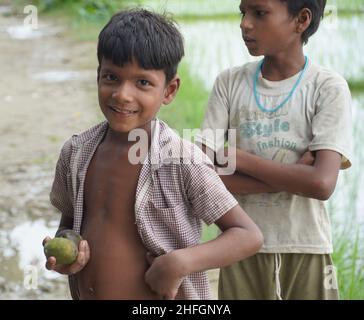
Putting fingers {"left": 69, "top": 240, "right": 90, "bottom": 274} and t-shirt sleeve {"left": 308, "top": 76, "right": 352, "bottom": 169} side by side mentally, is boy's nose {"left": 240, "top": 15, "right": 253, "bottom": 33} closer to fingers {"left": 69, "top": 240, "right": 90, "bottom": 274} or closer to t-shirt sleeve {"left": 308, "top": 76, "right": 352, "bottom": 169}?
t-shirt sleeve {"left": 308, "top": 76, "right": 352, "bottom": 169}

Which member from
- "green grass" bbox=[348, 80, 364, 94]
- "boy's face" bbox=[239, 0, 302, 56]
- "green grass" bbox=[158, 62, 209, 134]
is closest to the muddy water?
"green grass" bbox=[158, 62, 209, 134]

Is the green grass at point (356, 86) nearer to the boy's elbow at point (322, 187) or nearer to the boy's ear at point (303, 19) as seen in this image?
the boy's ear at point (303, 19)

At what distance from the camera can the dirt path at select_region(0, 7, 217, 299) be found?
3416 mm

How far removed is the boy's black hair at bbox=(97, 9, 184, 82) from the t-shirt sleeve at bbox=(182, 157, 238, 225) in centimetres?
23

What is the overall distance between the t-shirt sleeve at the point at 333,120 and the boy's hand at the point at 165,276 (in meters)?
0.56

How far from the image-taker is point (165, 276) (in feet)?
5.36

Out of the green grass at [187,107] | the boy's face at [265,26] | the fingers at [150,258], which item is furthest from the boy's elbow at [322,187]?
the green grass at [187,107]

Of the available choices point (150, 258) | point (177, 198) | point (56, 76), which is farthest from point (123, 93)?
point (56, 76)

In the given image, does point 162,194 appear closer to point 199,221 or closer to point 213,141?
point 199,221

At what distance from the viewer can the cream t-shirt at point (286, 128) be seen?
2018mm

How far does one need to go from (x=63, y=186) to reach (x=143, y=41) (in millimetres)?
419

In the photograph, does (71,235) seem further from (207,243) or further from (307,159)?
(307,159)

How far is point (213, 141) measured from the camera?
2066 mm
